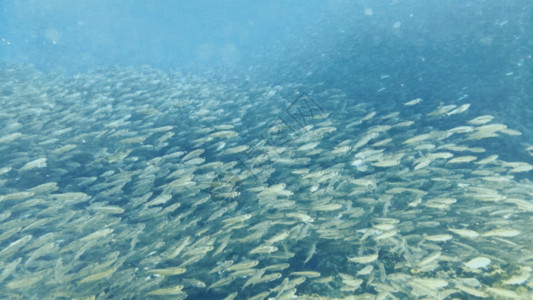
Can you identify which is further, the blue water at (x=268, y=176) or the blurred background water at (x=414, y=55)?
the blurred background water at (x=414, y=55)

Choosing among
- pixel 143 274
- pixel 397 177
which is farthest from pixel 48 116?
pixel 397 177

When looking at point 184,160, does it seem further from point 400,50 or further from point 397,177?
point 400,50

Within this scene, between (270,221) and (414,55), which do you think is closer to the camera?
(270,221)

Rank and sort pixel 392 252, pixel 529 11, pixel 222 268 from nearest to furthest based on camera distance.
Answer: pixel 222 268 → pixel 392 252 → pixel 529 11

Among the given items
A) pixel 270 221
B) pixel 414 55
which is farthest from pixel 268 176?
pixel 414 55

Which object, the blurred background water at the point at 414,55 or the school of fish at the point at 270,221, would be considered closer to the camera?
the school of fish at the point at 270,221

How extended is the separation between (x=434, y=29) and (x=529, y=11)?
4979 millimetres

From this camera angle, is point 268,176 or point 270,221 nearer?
point 270,221

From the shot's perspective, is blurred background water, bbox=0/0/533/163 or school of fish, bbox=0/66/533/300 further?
blurred background water, bbox=0/0/533/163

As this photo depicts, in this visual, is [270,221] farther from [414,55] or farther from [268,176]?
[414,55]

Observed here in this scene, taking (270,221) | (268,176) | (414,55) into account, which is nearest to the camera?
(270,221)

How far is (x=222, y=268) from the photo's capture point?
16.6 ft

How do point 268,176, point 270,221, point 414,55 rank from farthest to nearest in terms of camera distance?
1. point 414,55
2. point 268,176
3. point 270,221

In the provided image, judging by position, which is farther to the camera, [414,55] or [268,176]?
[414,55]
